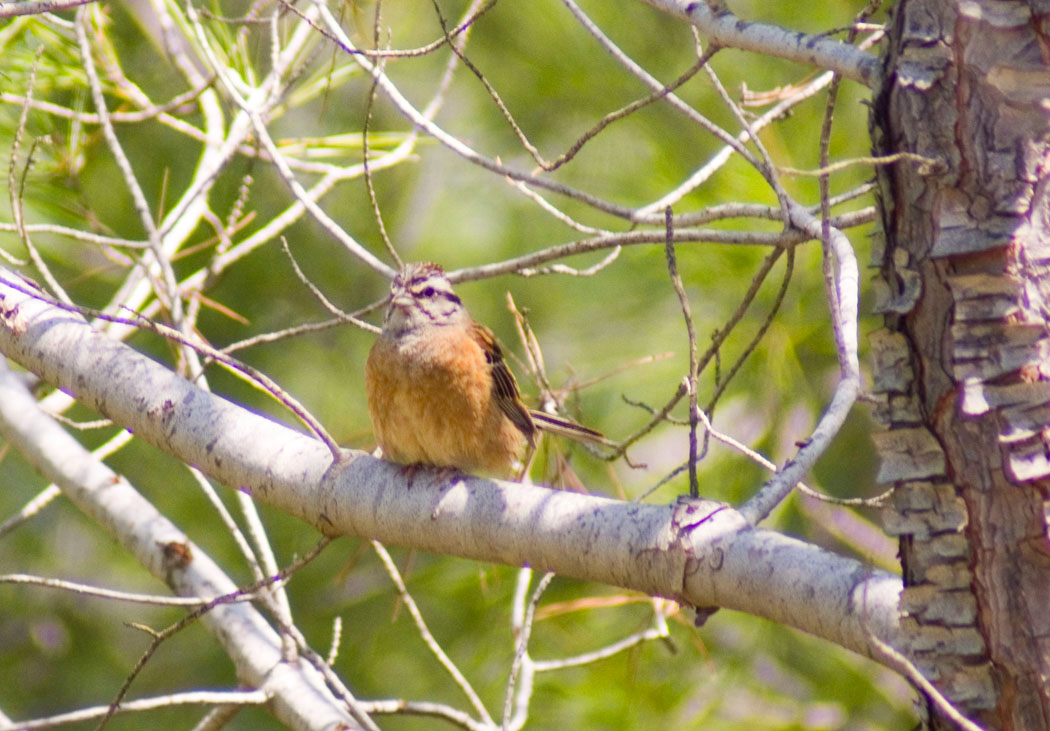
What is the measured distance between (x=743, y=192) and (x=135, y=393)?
2.64 metres

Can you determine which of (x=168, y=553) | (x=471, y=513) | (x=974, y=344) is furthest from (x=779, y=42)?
(x=168, y=553)

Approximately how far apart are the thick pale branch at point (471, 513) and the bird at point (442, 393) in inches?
27.5

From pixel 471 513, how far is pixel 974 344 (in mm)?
1121

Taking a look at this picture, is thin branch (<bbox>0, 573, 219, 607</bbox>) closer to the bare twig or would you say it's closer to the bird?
the bare twig

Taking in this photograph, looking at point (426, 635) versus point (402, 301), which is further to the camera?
point (402, 301)

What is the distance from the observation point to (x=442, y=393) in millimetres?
3492

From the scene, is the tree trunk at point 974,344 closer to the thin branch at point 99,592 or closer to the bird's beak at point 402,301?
the thin branch at point 99,592

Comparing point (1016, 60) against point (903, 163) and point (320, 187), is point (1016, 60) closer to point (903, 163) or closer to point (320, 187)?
point (903, 163)

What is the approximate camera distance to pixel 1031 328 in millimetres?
1733

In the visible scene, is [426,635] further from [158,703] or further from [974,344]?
[974,344]

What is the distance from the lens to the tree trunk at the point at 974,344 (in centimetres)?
171

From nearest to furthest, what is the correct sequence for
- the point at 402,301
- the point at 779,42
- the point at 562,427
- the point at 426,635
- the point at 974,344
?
1. the point at 974,344
2. the point at 779,42
3. the point at 426,635
4. the point at 562,427
5. the point at 402,301

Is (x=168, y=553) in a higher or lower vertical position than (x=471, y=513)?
lower

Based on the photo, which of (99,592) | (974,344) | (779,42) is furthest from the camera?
(99,592)
